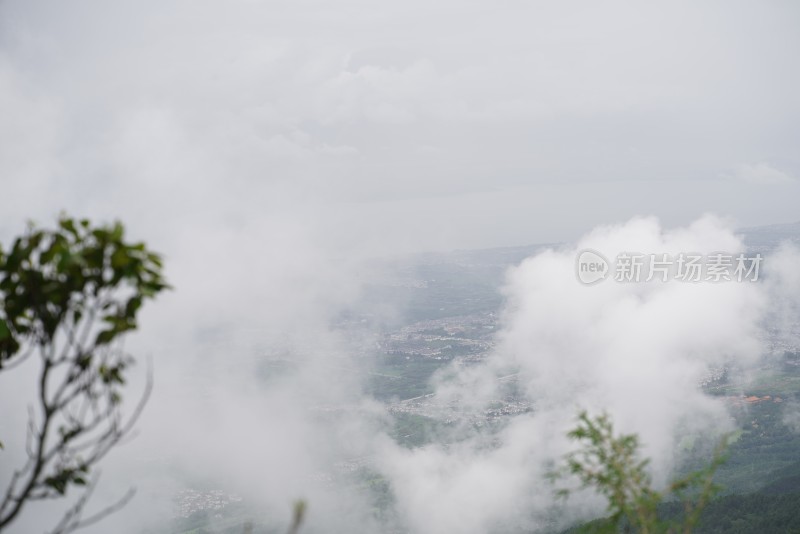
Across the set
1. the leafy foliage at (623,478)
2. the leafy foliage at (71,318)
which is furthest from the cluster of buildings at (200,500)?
the leafy foliage at (71,318)

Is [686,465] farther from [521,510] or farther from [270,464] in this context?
[270,464]

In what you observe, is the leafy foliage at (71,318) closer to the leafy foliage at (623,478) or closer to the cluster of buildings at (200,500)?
the leafy foliage at (623,478)

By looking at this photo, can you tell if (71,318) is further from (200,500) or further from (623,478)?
(200,500)

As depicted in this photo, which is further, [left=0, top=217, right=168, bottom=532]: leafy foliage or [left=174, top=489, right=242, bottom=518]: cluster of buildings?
[left=174, top=489, right=242, bottom=518]: cluster of buildings

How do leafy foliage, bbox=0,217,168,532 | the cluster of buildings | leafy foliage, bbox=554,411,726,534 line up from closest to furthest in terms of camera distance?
leafy foliage, bbox=0,217,168,532
leafy foliage, bbox=554,411,726,534
the cluster of buildings

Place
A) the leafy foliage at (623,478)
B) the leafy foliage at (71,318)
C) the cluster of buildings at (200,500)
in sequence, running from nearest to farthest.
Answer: the leafy foliage at (71,318), the leafy foliage at (623,478), the cluster of buildings at (200,500)

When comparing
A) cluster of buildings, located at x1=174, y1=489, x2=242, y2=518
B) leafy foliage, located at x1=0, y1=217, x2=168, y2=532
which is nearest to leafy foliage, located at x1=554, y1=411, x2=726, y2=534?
leafy foliage, located at x1=0, y1=217, x2=168, y2=532

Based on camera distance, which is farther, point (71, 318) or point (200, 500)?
point (200, 500)

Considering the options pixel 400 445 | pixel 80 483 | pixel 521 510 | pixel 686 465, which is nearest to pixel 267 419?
pixel 400 445

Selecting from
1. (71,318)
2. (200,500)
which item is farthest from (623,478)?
(200,500)

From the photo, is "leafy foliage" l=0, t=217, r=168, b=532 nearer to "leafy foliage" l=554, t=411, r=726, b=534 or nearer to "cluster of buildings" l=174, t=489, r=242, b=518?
"leafy foliage" l=554, t=411, r=726, b=534

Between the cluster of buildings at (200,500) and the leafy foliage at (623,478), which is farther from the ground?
the cluster of buildings at (200,500)

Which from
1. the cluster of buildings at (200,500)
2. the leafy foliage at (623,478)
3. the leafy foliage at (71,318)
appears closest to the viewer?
the leafy foliage at (71,318)

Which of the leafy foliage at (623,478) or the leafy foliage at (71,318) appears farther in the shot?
the leafy foliage at (623,478)
